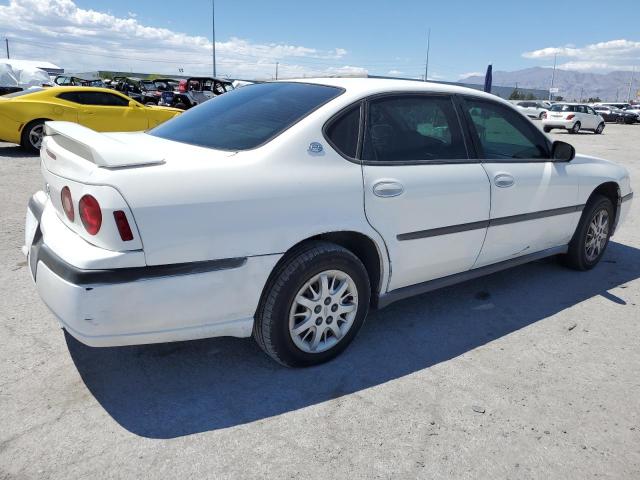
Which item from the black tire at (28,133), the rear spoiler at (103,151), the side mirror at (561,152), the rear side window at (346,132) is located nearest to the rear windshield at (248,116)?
the rear side window at (346,132)

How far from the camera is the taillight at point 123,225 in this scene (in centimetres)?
219

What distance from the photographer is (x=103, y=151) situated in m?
2.32

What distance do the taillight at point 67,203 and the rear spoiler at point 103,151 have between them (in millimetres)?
187

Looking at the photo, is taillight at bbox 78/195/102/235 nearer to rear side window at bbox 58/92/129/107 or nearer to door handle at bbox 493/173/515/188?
door handle at bbox 493/173/515/188

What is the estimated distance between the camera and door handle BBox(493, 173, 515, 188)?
3479mm

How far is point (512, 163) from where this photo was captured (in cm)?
365

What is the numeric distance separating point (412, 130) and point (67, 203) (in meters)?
1.99

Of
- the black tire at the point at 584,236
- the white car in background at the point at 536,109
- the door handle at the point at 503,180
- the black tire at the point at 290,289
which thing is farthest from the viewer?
the white car in background at the point at 536,109

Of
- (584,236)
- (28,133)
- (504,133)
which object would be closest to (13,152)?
(28,133)

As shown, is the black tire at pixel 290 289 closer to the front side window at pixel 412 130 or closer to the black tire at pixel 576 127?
the front side window at pixel 412 130

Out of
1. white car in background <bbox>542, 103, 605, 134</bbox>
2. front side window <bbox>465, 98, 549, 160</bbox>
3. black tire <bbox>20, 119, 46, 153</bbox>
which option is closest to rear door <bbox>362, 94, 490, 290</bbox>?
front side window <bbox>465, 98, 549, 160</bbox>

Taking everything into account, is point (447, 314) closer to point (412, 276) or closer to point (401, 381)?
point (412, 276)

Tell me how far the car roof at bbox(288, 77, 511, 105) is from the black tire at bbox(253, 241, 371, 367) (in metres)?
0.95

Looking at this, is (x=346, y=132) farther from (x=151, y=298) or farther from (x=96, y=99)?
(x=96, y=99)
